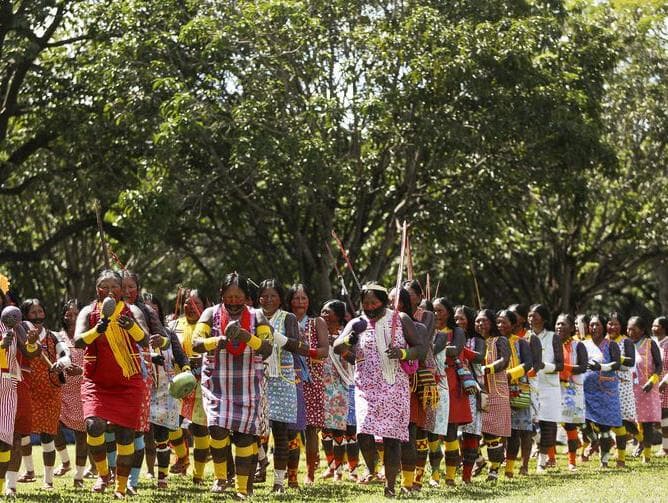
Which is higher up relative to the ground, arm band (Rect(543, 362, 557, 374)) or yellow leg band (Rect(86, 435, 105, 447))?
arm band (Rect(543, 362, 557, 374))

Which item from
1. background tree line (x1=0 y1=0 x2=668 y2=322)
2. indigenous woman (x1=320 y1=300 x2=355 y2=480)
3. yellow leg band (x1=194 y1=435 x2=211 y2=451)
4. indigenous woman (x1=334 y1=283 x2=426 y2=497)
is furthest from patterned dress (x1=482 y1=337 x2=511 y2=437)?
background tree line (x1=0 y1=0 x2=668 y2=322)

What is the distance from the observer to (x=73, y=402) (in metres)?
13.8

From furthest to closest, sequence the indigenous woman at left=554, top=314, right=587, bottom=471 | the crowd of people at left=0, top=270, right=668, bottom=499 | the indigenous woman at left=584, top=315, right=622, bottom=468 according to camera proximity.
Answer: the indigenous woman at left=584, top=315, right=622, bottom=468, the indigenous woman at left=554, top=314, right=587, bottom=471, the crowd of people at left=0, top=270, right=668, bottom=499

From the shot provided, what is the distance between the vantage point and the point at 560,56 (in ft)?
80.5

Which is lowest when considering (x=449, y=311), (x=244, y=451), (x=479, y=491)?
(x=479, y=491)

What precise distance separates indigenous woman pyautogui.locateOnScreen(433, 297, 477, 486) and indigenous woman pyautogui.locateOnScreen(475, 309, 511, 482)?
0.59 metres

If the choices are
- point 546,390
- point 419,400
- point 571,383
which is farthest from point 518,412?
point 419,400

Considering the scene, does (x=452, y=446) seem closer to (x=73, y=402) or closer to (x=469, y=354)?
(x=469, y=354)

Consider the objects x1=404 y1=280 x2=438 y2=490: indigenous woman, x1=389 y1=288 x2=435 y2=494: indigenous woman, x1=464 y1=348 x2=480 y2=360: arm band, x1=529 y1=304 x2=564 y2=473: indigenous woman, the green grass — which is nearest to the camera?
the green grass

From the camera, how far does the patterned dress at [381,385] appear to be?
11.3 m

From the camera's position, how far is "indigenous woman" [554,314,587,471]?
16141 millimetres

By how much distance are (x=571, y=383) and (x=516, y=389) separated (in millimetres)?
2272

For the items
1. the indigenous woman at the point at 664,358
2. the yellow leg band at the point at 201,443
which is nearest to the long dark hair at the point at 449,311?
the yellow leg band at the point at 201,443

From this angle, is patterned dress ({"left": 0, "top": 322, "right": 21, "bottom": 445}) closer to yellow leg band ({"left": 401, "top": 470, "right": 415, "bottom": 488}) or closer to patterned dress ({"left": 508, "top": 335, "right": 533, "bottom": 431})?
yellow leg band ({"left": 401, "top": 470, "right": 415, "bottom": 488})
